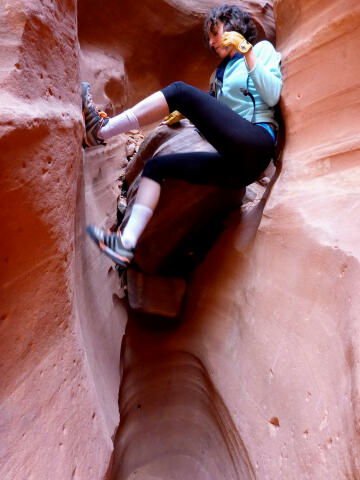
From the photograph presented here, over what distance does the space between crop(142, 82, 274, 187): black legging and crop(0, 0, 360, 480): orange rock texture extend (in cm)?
18

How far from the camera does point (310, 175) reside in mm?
1561

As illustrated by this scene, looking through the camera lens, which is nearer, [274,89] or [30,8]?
[30,8]

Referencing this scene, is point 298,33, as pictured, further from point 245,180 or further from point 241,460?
point 241,460

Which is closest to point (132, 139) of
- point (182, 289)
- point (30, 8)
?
point (182, 289)

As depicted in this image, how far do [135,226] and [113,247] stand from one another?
0.51 ft

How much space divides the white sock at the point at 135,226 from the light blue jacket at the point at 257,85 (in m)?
0.73

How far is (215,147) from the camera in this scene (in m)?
1.66

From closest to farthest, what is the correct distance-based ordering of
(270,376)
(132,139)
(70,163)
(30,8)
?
(30,8) < (70,163) < (270,376) < (132,139)

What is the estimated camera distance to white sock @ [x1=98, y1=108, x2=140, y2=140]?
1573 millimetres

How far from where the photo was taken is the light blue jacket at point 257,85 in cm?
171

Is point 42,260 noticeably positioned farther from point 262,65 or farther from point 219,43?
point 219,43

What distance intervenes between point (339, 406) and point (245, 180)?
1.07 m

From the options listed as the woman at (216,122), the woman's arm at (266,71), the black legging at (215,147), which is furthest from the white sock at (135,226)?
the woman's arm at (266,71)

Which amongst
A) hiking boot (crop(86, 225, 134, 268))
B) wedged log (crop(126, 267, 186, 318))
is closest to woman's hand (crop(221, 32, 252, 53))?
hiking boot (crop(86, 225, 134, 268))
